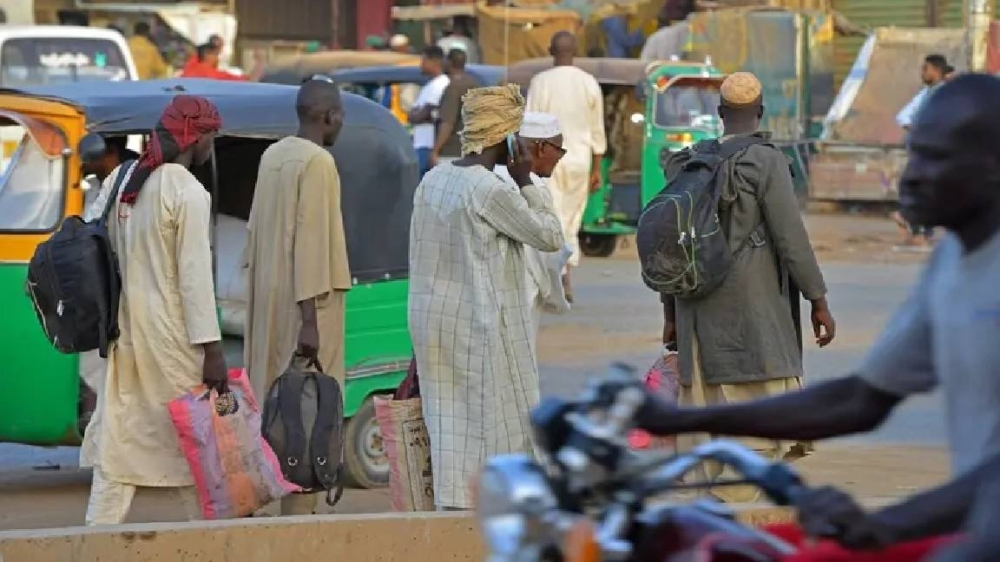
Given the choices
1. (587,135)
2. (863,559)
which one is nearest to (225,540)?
(863,559)

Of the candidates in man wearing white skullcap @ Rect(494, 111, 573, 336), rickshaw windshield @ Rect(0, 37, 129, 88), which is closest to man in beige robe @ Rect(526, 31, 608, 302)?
rickshaw windshield @ Rect(0, 37, 129, 88)

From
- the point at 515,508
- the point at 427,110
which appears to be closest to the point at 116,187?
the point at 515,508

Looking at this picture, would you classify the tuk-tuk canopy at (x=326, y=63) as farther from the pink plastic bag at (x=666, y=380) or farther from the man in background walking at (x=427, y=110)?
the pink plastic bag at (x=666, y=380)

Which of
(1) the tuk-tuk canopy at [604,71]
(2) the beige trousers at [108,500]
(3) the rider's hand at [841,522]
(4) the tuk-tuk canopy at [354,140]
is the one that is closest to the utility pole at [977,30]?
(1) the tuk-tuk canopy at [604,71]

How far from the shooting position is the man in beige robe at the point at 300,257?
26.0 ft

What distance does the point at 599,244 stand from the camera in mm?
18859

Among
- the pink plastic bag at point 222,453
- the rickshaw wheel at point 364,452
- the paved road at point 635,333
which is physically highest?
the pink plastic bag at point 222,453

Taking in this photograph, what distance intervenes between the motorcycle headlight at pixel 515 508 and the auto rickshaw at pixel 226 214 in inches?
226

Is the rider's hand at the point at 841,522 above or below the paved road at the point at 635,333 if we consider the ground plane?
above

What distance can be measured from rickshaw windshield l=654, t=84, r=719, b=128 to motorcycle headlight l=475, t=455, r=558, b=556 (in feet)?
48.2

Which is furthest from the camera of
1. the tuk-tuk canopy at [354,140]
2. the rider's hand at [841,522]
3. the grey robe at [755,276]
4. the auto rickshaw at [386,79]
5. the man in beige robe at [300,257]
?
the auto rickshaw at [386,79]

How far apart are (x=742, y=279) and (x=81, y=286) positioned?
225 cm

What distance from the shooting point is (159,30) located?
89.9ft

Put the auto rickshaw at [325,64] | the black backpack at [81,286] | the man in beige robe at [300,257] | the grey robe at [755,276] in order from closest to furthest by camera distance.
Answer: the grey robe at [755,276] < the black backpack at [81,286] < the man in beige robe at [300,257] < the auto rickshaw at [325,64]
